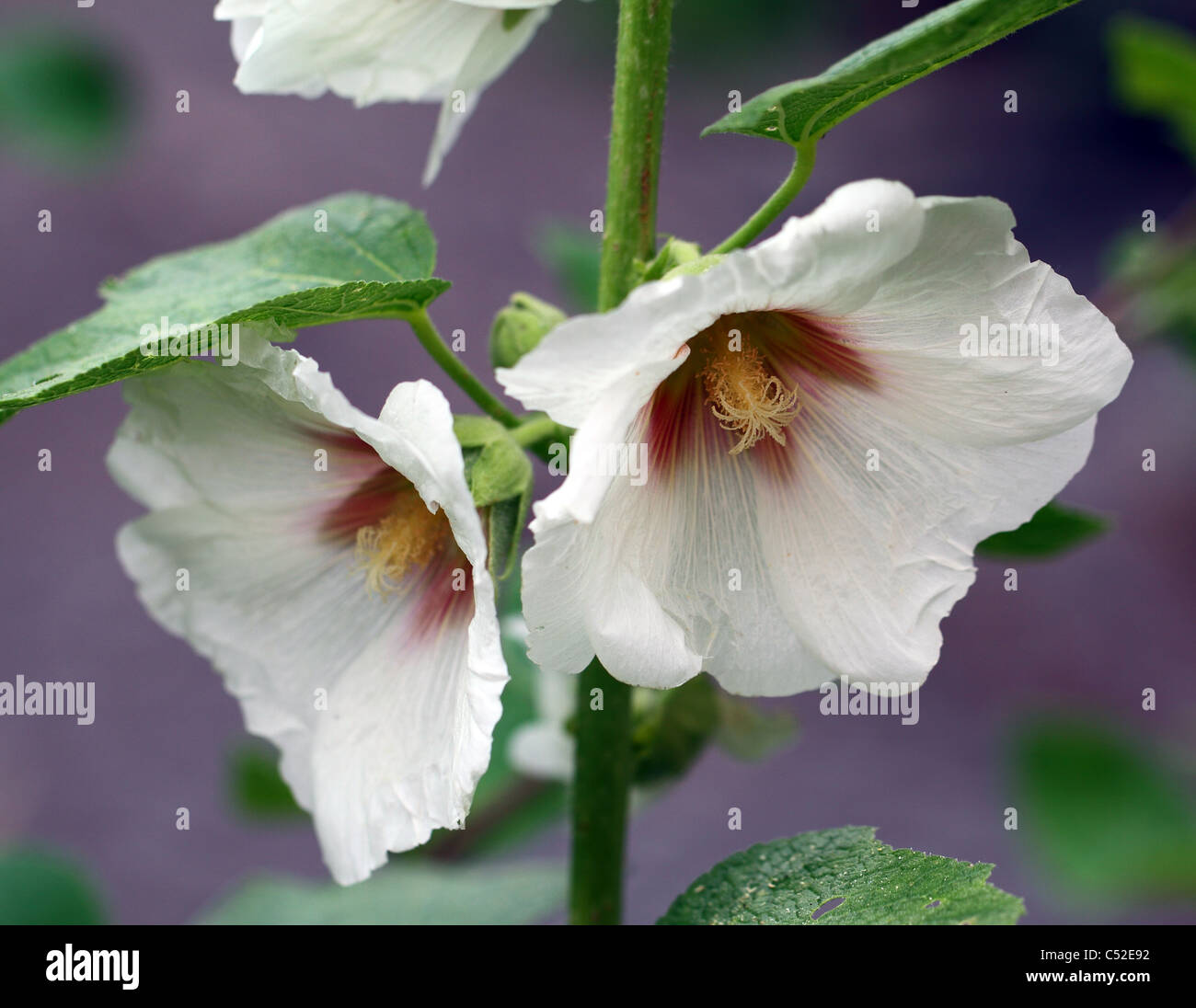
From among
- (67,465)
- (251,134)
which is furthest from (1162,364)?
(67,465)

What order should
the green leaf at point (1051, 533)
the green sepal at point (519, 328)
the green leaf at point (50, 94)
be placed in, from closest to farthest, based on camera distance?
the green sepal at point (519, 328) → the green leaf at point (1051, 533) → the green leaf at point (50, 94)

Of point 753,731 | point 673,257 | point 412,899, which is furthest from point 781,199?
point 412,899

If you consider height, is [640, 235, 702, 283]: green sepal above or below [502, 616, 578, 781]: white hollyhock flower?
above

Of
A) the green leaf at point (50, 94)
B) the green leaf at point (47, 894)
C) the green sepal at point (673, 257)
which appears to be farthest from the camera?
the green leaf at point (50, 94)

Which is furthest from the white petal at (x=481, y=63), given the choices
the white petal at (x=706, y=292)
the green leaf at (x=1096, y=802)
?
the green leaf at (x=1096, y=802)

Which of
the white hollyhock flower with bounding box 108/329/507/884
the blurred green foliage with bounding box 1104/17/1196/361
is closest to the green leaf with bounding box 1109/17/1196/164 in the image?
the blurred green foliage with bounding box 1104/17/1196/361

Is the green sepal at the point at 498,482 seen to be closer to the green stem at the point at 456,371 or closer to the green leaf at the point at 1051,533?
the green stem at the point at 456,371

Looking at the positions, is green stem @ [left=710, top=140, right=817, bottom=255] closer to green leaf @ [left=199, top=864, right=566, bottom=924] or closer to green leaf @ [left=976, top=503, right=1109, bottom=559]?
green leaf @ [left=976, top=503, right=1109, bottom=559]
